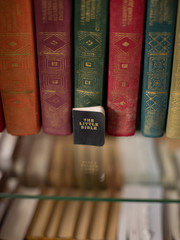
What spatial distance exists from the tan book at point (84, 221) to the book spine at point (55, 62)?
20 cm

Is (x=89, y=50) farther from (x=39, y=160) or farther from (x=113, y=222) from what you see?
(x=113, y=222)

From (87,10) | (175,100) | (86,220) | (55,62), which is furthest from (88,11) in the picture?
(86,220)

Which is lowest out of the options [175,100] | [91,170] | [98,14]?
[91,170]

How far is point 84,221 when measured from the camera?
0.59 meters

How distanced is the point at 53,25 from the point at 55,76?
0.09 metres

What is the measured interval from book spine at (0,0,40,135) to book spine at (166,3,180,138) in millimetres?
251

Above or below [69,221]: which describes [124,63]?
above

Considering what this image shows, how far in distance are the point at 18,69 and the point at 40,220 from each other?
1.15 feet

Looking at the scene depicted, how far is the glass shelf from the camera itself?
44 cm

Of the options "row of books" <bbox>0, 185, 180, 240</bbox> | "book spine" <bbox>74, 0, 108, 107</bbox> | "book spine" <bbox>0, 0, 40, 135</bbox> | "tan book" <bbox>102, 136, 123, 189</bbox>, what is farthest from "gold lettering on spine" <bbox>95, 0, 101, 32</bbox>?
"row of books" <bbox>0, 185, 180, 240</bbox>

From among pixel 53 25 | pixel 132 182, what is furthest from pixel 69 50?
pixel 132 182

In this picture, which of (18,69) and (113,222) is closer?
(18,69)

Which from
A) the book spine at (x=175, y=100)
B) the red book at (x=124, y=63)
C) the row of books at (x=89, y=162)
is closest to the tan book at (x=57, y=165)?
the row of books at (x=89, y=162)

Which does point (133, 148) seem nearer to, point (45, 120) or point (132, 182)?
point (132, 182)
